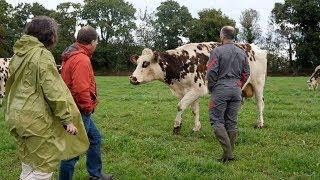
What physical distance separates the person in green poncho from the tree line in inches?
2461

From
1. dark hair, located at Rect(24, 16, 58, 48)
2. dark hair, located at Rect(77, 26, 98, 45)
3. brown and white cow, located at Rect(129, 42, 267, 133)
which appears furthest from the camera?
brown and white cow, located at Rect(129, 42, 267, 133)

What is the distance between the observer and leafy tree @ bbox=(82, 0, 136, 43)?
80312 millimetres

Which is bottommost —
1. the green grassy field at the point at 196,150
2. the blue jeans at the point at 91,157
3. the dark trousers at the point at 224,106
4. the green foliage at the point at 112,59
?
the green foliage at the point at 112,59

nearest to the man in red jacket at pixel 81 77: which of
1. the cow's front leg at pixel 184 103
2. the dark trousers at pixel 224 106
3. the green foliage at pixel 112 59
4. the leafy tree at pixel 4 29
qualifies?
the dark trousers at pixel 224 106

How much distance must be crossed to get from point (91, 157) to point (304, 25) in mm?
68228

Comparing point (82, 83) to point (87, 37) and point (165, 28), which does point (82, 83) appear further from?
point (165, 28)

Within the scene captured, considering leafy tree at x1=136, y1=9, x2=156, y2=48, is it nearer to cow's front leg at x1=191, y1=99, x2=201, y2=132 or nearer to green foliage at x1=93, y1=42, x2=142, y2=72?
green foliage at x1=93, y1=42, x2=142, y2=72

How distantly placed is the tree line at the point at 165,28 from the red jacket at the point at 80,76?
61.2m

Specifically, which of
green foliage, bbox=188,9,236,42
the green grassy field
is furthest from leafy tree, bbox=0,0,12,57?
the green grassy field

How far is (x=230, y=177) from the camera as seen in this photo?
7.30m

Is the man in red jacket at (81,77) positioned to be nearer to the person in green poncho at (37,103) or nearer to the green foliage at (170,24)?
the person in green poncho at (37,103)

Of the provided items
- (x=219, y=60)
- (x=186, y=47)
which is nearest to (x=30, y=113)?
(x=219, y=60)

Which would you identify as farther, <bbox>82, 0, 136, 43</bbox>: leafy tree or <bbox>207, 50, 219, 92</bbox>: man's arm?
<bbox>82, 0, 136, 43</bbox>: leafy tree

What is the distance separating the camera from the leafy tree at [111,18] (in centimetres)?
8031
